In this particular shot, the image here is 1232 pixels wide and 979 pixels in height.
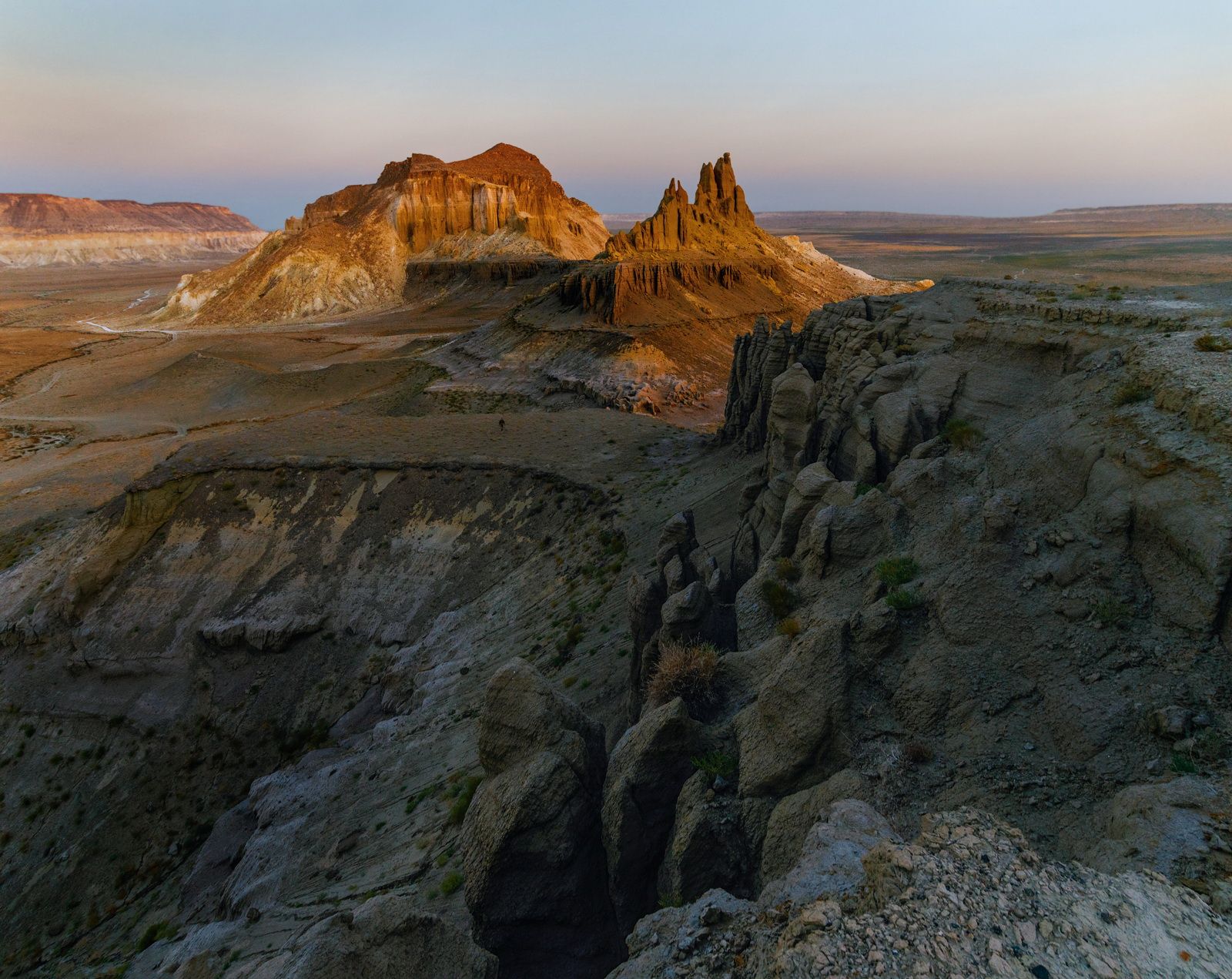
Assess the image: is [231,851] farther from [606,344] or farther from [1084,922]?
[606,344]

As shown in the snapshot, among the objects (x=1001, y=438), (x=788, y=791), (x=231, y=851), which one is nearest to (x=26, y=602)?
(x=231, y=851)

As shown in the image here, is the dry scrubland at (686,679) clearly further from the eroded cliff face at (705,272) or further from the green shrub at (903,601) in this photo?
the eroded cliff face at (705,272)

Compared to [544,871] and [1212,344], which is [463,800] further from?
[1212,344]

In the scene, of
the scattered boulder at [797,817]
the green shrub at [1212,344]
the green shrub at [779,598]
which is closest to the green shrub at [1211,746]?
the scattered boulder at [797,817]

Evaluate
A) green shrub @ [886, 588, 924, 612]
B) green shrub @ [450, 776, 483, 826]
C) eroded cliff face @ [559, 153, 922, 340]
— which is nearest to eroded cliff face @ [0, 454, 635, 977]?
green shrub @ [450, 776, 483, 826]

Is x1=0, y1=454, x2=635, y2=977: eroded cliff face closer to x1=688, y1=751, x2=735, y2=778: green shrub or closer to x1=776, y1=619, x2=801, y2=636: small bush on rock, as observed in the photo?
x1=688, y1=751, x2=735, y2=778: green shrub

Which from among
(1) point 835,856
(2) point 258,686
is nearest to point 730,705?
(1) point 835,856

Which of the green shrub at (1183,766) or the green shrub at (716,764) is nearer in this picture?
the green shrub at (1183,766)

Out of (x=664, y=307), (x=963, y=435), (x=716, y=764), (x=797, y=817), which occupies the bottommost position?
(x=716, y=764)
